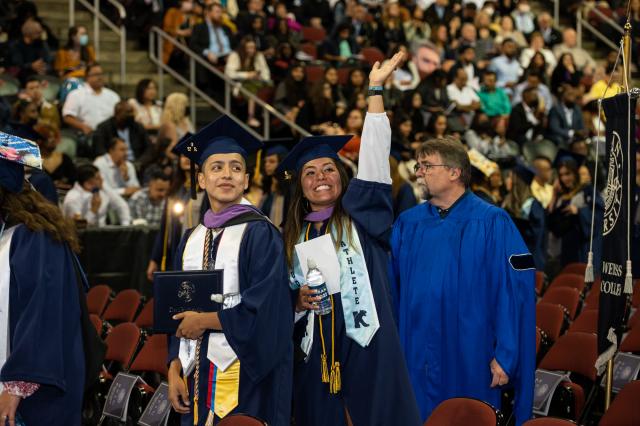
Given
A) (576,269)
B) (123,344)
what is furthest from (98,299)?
(576,269)

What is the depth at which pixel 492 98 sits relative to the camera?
1652cm

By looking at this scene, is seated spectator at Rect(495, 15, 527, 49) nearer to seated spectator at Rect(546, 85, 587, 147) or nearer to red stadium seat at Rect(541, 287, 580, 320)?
seated spectator at Rect(546, 85, 587, 147)

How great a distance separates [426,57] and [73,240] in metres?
12.7

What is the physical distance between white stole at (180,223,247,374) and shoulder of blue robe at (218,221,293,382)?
28mm

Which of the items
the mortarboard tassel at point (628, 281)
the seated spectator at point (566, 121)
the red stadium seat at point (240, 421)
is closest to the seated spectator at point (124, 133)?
the seated spectator at point (566, 121)

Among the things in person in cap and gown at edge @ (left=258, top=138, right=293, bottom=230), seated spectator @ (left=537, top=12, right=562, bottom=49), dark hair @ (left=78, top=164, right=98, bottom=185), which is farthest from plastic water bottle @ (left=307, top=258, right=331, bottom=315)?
seated spectator @ (left=537, top=12, right=562, bottom=49)

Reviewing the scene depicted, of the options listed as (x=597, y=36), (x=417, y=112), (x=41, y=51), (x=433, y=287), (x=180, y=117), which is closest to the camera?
(x=433, y=287)

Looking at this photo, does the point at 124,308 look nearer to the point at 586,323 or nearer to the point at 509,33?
the point at 586,323

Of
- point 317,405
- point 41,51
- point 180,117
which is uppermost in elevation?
point 41,51

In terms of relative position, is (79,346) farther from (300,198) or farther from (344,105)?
(344,105)

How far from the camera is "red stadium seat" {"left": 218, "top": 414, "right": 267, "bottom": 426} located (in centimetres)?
406

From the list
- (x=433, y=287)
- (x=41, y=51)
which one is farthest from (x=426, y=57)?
(x=433, y=287)

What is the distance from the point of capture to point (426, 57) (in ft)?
55.4

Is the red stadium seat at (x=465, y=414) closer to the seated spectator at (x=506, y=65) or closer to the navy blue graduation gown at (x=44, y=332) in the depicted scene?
the navy blue graduation gown at (x=44, y=332)
